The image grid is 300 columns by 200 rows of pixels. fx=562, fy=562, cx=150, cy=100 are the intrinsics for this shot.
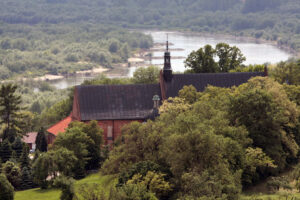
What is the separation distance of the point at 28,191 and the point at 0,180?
7.36 metres

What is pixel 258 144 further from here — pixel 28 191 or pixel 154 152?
pixel 28 191

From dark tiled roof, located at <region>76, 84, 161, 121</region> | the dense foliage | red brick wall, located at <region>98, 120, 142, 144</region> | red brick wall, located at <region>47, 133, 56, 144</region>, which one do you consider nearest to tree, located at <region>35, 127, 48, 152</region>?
red brick wall, located at <region>47, 133, 56, 144</region>

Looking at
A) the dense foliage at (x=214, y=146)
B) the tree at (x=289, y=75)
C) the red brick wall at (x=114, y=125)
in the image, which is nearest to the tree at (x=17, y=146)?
the red brick wall at (x=114, y=125)

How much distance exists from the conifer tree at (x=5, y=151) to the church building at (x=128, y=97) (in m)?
7.41

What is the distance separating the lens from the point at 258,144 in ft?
129

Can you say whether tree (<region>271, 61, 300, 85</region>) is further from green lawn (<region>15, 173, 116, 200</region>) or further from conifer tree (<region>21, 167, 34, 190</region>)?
conifer tree (<region>21, 167, 34, 190</region>)

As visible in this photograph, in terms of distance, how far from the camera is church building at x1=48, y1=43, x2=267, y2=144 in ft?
176

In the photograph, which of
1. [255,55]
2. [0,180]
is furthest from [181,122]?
[255,55]

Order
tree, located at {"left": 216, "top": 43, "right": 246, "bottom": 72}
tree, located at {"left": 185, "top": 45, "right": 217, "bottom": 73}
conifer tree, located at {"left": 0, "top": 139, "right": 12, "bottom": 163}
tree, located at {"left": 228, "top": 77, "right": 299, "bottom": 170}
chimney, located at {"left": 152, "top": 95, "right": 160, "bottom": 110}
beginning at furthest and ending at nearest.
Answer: tree, located at {"left": 216, "top": 43, "right": 246, "bottom": 72} < tree, located at {"left": 185, "top": 45, "right": 217, "bottom": 73} < chimney, located at {"left": 152, "top": 95, "right": 160, "bottom": 110} < conifer tree, located at {"left": 0, "top": 139, "right": 12, "bottom": 163} < tree, located at {"left": 228, "top": 77, "right": 299, "bottom": 170}

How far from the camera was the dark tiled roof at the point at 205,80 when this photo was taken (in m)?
54.7

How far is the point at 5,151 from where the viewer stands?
1921 inches

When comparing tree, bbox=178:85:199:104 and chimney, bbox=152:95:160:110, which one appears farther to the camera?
chimney, bbox=152:95:160:110

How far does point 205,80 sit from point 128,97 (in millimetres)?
7720

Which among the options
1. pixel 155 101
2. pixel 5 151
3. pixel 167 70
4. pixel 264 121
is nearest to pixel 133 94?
pixel 155 101
